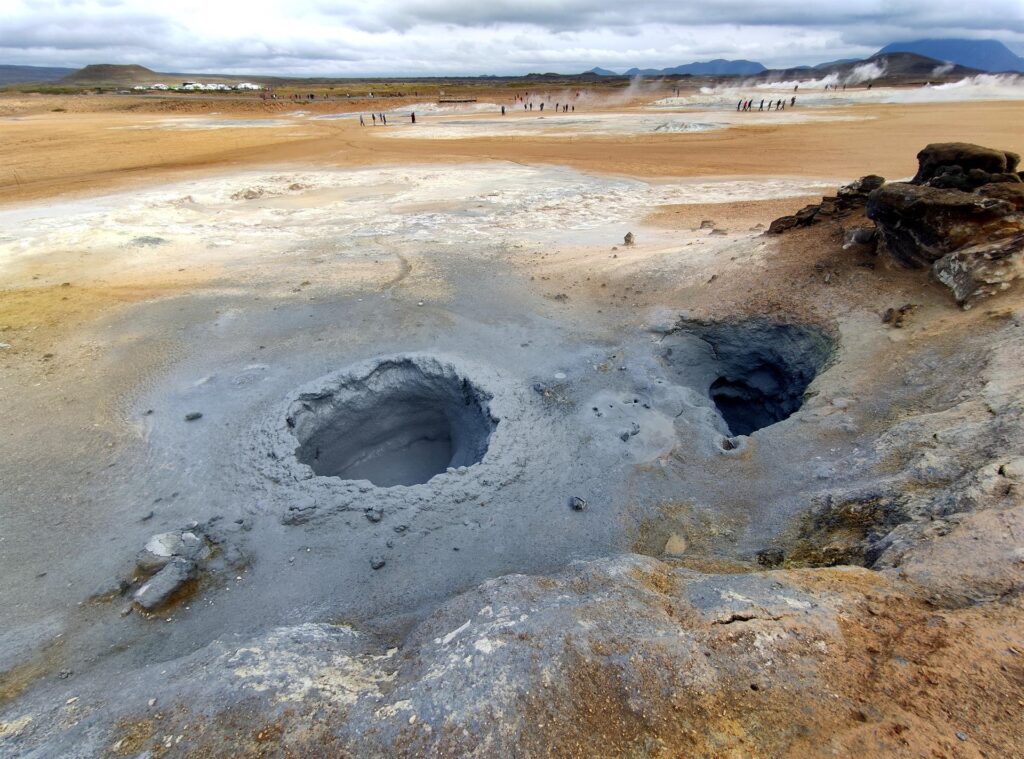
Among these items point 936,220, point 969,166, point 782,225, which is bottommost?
point 782,225

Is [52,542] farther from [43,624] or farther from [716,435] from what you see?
[716,435]

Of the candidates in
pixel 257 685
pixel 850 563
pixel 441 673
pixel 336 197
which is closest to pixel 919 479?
pixel 850 563

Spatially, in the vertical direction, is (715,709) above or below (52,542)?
above

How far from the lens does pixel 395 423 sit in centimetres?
768

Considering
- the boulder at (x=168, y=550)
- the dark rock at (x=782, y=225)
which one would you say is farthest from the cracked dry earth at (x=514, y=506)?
the dark rock at (x=782, y=225)

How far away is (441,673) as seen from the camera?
10.1 feet

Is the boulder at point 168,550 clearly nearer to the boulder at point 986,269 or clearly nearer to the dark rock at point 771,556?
the dark rock at point 771,556

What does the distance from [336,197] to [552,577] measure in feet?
55.1

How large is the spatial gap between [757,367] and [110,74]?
7091 inches

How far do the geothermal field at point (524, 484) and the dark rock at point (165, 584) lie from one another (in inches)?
0.9

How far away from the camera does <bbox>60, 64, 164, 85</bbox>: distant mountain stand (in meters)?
125

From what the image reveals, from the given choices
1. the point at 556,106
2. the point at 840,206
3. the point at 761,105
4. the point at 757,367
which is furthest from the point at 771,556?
the point at 556,106

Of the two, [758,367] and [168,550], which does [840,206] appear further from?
[168,550]

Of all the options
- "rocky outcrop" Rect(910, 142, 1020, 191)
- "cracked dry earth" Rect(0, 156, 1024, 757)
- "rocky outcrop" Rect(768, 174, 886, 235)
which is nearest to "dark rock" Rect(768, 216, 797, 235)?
"rocky outcrop" Rect(768, 174, 886, 235)
